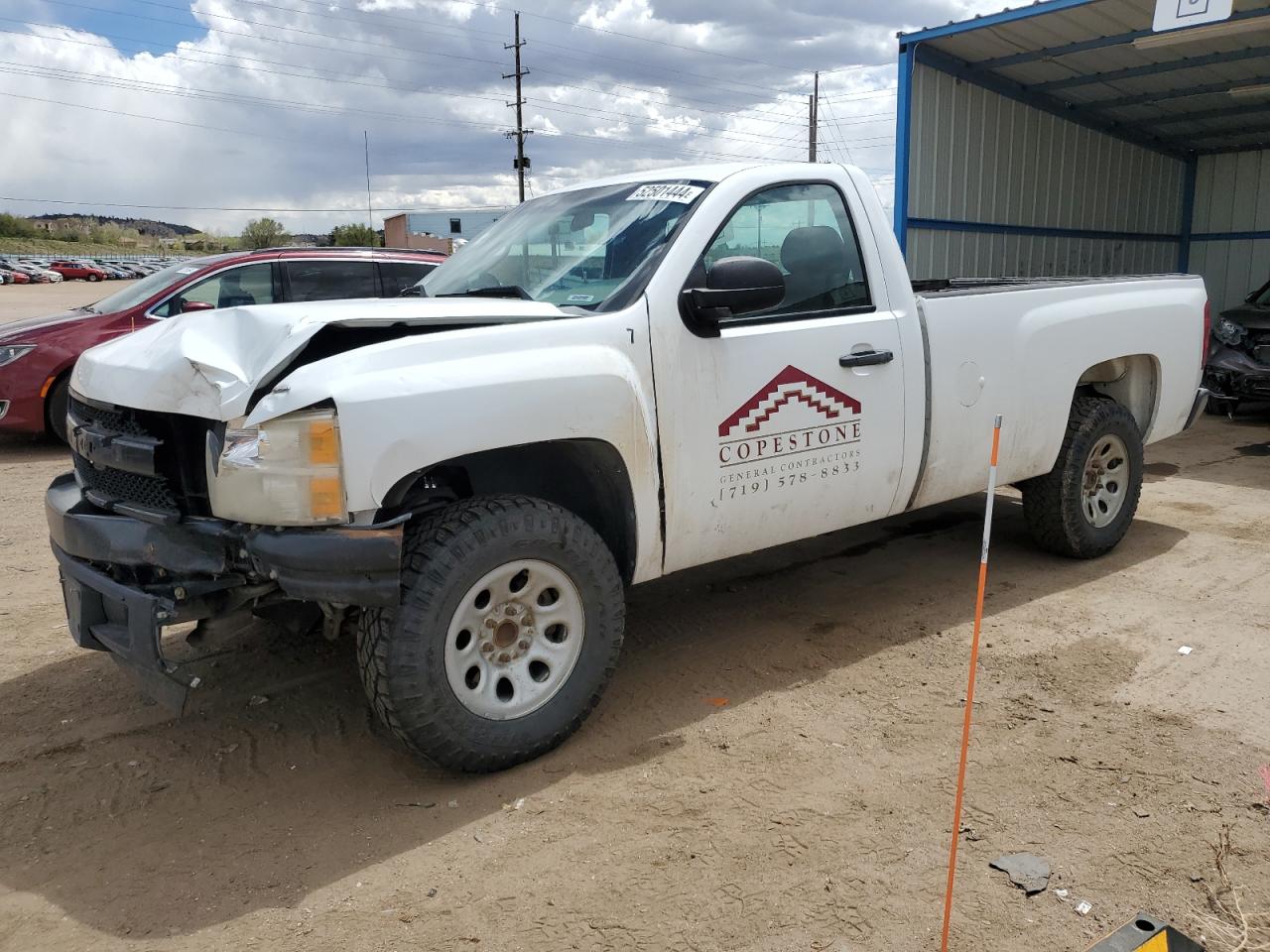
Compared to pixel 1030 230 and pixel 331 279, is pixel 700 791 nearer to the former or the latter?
pixel 331 279

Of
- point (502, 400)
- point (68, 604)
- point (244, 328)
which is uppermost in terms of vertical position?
point (244, 328)

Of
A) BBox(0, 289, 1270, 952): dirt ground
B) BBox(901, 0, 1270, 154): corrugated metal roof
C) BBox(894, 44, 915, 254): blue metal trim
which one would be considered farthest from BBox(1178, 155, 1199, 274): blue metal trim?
BBox(0, 289, 1270, 952): dirt ground

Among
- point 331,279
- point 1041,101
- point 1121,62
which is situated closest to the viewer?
point 331,279

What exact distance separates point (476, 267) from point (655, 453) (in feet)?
A: 4.53

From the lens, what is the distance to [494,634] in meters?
3.53

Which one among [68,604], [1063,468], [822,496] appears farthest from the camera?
[1063,468]

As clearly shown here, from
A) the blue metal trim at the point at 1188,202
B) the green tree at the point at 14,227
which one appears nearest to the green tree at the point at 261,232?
the green tree at the point at 14,227

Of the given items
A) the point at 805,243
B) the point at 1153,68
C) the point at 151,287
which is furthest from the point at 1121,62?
the point at 151,287

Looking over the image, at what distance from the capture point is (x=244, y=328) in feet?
11.1

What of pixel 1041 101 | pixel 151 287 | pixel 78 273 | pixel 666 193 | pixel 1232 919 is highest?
pixel 1041 101

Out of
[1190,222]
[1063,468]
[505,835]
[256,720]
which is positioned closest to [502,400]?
[505,835]

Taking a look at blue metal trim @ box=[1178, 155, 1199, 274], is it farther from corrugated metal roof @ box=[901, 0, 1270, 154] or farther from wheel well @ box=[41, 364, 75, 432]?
wheel well @ box=[41, 364, 75, 432]

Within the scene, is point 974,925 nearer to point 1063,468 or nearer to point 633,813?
point 633,813

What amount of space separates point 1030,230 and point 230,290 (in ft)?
35.5
